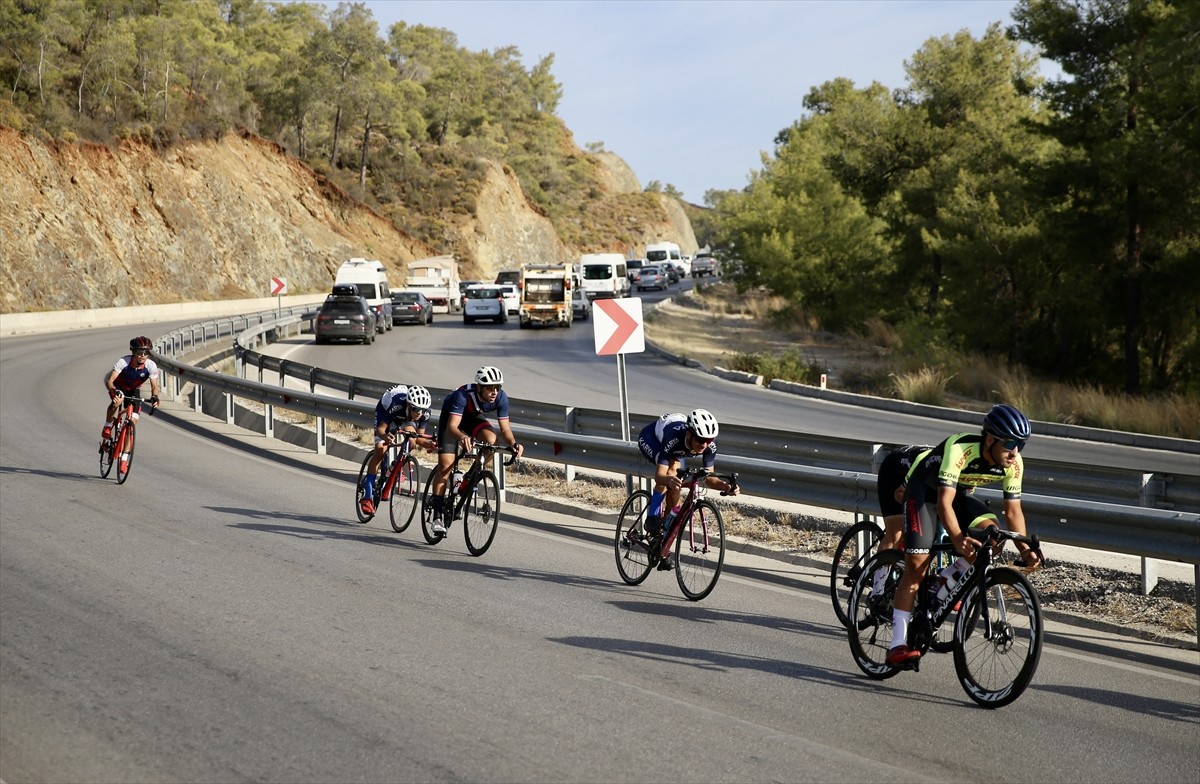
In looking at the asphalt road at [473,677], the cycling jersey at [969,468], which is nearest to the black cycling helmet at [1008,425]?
the cycling jersey at [969,468]

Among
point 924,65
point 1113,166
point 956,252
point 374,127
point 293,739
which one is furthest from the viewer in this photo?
point 374,127

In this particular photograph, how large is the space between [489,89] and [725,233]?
103601 millimetres

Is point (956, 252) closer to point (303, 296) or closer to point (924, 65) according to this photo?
point (924, 65)

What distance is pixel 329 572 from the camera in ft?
33.1

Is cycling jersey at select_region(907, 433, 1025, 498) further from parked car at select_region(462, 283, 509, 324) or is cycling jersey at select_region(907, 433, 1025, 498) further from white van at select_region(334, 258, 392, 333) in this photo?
parked car at select_region(462, 283, 509, 324)

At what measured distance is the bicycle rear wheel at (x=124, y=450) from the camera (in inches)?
575

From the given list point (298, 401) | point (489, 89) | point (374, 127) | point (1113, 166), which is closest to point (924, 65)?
point (1113, 166)

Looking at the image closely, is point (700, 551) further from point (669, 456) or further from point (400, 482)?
point (400, 482)

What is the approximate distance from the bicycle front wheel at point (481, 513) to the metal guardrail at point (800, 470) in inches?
72.5

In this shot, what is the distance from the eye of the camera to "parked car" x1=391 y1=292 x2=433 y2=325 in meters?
52.6

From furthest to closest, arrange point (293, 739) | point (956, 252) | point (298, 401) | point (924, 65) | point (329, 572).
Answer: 1. point (924, 65)
2. point (956, 252)
3. point (298, 401)
4. point (329, 572)
5. point (293, 739)

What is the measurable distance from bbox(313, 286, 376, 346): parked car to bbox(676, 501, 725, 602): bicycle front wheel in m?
33.3

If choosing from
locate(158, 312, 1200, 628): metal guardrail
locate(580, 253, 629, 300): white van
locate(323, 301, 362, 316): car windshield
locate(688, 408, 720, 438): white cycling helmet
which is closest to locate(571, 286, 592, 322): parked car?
locate(580, 253, 629, 300): white van

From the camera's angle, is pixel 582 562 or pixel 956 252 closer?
pixel 582 562
